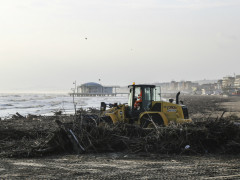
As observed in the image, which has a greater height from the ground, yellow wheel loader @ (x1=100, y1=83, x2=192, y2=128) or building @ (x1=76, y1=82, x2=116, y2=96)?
building @ (x1=76, y1=82, x2=116, y2=96)

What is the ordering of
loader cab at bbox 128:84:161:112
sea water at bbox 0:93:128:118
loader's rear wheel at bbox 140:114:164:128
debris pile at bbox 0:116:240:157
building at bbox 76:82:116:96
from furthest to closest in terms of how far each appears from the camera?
building at bbox 76:82:116:96, sea water at bbox 0:93:128:118, loader cab at bbox 128:84:161:112, loader's rear wheel at bbox 140:114:164:128, debris pile at bbox 0:116:240:157

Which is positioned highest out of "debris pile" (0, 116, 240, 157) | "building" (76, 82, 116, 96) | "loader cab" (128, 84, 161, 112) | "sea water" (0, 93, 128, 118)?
"building" (76, 82, 116, 96)

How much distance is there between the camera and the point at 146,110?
11523 millimetres

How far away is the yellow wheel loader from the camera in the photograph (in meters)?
11.1

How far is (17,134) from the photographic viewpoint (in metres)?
11.1

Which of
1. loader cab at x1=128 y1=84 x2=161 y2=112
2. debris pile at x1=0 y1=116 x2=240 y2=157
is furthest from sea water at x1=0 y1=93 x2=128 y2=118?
loader cab at x1=128 y1=84 x2=161 y2=112

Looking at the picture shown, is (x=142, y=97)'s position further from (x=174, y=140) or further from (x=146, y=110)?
(x=174, y=140)

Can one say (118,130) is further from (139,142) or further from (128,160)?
(128,160)

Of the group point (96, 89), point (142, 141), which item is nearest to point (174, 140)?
point (142, 141)

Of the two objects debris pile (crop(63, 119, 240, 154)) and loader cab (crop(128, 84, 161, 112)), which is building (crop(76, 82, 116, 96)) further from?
debris pile (crop(63, 119, 240, 154))

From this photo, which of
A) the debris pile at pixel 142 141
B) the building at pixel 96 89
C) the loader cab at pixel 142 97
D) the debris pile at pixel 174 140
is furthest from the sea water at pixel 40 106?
the building at pixel 96 89

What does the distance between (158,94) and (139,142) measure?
3353mm

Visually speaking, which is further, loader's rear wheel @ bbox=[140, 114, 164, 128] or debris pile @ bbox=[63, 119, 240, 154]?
loader's rear wheel @ bbox=[140, 114, 164, 128]

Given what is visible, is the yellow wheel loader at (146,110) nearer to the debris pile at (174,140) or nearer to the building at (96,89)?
the debris pile at (174,140)
